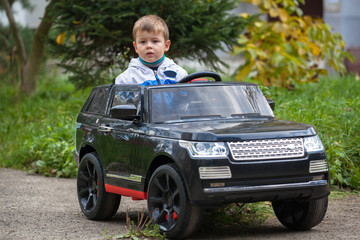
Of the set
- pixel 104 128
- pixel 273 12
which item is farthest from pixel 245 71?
pixel 104 128

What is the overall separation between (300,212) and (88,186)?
93.9 inches

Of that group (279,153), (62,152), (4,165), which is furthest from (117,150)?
(4,165)

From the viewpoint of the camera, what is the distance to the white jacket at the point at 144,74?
7.14 m

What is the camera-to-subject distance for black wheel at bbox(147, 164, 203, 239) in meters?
5.43

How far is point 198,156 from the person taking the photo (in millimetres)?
5344

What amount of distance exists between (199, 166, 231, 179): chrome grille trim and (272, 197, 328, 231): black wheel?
0.92 metres

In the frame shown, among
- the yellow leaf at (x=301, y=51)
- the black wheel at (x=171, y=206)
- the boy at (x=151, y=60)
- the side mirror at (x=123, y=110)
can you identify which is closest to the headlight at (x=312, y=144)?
the black wheel at (x=171, y=206)

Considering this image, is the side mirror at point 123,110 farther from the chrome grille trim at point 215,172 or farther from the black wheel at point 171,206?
the chrome grille trim at point 215,172

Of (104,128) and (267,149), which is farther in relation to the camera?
(104,128)

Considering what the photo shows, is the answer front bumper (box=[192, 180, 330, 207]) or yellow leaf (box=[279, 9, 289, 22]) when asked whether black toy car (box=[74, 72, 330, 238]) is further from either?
yellow leaf (box=[279, 9, 289, 22])

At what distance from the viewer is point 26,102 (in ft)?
50.3

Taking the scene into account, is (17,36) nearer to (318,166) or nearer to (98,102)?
(98,102)

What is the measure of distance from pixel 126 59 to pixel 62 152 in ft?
7.87

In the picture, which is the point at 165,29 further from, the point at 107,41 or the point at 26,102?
the point at 26,102
